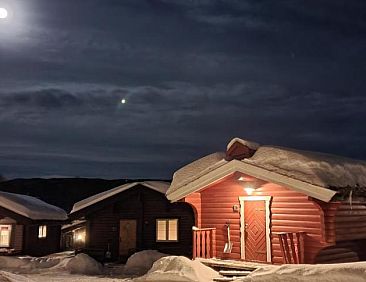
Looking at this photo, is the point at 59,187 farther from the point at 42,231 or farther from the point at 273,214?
the point at 273,214

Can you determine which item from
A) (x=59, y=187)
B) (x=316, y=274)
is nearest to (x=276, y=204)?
(x=316, y=274)

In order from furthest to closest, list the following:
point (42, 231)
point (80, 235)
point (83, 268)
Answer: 1. point (80, 235)
2. point (42, 231)
3. point (83, 268)

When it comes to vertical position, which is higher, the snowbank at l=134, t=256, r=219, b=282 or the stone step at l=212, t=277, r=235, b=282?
the snowbank at l=134, t=256, r=219, b=282

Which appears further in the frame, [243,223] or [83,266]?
[83,266]

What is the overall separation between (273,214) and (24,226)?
18887mm

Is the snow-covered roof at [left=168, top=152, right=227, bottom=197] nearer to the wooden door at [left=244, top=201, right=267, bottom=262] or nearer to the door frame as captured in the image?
the door frame

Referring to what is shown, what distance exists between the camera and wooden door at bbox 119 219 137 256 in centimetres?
2539

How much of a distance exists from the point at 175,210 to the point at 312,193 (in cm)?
1405

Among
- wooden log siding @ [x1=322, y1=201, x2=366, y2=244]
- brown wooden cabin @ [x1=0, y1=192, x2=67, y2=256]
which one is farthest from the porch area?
brown wooden cabin @ [x1=0, y1=192, x2=67, y2=256]

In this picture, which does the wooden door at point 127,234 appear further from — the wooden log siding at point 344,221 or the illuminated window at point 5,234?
the wooden log siding at point 344,221

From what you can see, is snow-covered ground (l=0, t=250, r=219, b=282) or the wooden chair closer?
the wooden chair

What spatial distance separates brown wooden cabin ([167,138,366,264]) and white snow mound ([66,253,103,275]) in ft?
24.2

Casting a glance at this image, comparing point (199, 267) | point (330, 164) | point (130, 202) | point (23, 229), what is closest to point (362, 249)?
point (330, 164)

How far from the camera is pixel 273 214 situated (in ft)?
46.0
